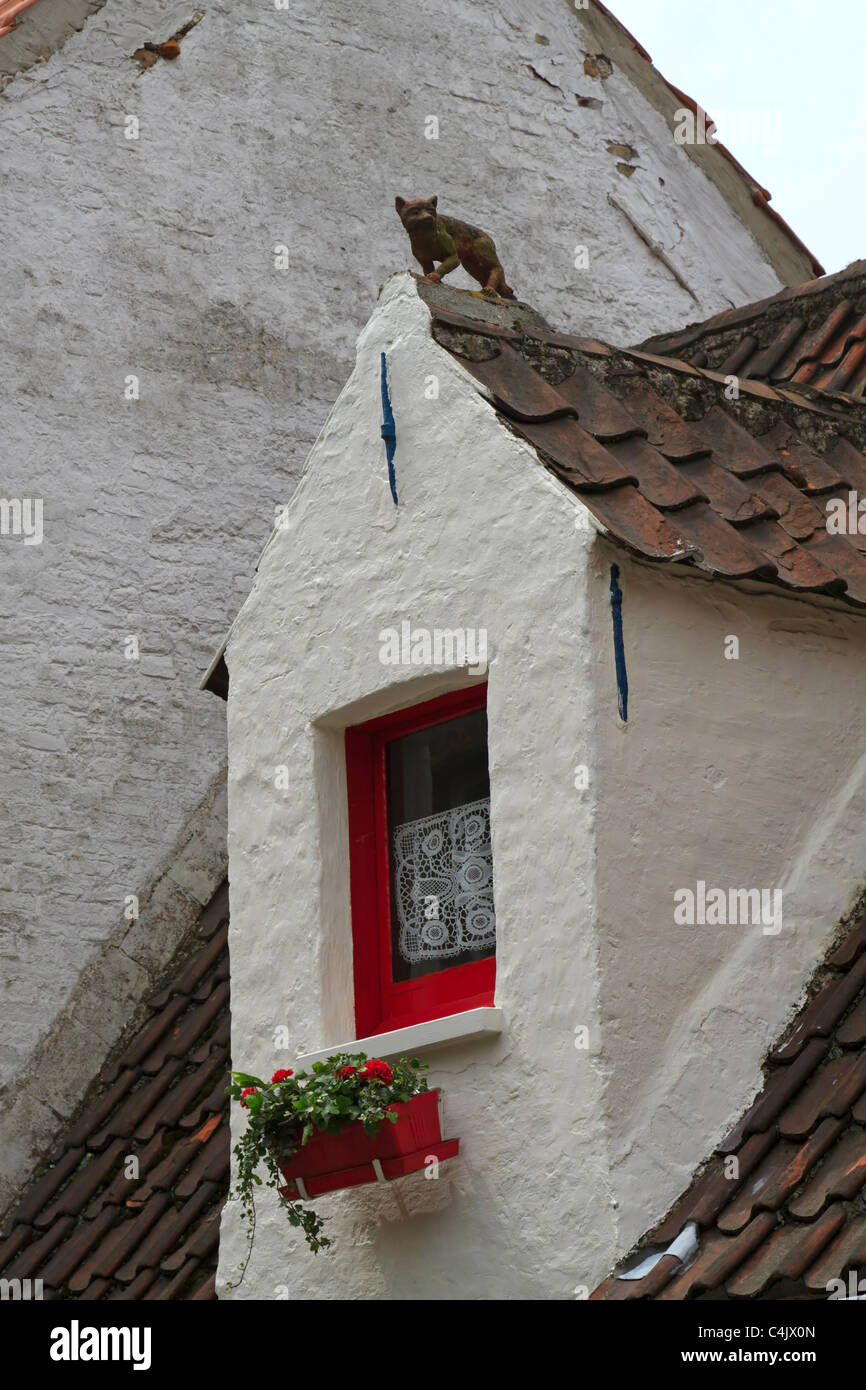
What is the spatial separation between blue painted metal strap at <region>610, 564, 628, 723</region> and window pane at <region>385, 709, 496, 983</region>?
68cm

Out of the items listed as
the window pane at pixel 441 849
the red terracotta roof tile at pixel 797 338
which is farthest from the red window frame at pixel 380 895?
the red terracotta roof tile at pixel 797 338

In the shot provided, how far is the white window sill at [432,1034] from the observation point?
6086 millimetres

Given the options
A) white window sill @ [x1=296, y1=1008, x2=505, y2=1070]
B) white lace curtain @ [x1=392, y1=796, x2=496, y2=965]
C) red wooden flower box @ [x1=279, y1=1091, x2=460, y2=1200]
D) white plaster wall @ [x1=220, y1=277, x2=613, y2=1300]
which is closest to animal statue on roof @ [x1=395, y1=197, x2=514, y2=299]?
white plaster wall @ [x1=220, y1=277, x2=613, y2=1300]

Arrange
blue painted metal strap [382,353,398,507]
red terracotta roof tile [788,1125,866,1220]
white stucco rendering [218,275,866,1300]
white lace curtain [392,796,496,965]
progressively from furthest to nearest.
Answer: blue painted metal strap [382,353,398,507] → white lace curtain [392,796,496,965] → white stucco rendering [218,275,866,1300] → red terracotta roof tile [788,1125,866,1220]

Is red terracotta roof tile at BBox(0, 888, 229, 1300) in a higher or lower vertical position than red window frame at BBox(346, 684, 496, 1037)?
lower

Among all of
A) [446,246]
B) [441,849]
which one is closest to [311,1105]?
[441,849]

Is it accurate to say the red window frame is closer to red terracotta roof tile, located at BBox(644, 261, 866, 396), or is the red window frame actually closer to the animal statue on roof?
the animal statue on roof

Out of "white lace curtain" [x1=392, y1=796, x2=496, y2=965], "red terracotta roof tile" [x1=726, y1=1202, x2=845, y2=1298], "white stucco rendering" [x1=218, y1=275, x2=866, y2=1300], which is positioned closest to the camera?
"red terracotta roof tile" [x1=726, y1=1202, x2=845, y2=1298]

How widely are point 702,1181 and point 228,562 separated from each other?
16.4 ft

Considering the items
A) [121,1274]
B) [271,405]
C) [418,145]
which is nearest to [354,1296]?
[121,1274]

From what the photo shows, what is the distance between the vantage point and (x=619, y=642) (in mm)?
6219

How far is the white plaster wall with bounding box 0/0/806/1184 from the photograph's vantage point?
30.7ft

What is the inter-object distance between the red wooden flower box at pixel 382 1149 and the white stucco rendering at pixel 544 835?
0.29 ft

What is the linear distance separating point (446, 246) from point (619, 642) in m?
2.51
